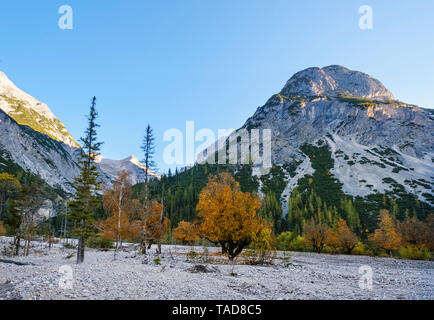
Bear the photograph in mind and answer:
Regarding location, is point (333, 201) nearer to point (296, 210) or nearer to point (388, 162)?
point (296, 210)

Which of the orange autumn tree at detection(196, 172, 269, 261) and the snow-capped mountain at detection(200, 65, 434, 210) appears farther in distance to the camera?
the snow-capped mountain at detection(200, 65, 434, 210)

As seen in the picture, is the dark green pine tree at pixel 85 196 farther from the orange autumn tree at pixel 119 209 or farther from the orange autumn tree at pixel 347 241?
the orange autumn tree at pixel 347 241

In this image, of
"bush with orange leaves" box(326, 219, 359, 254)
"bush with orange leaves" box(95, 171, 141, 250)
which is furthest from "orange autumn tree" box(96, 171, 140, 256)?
"bush with orange leaves" box(326, 219, 359, 254)

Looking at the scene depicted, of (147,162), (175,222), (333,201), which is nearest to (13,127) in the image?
(175,222)

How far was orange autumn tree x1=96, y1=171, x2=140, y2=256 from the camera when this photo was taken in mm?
24873

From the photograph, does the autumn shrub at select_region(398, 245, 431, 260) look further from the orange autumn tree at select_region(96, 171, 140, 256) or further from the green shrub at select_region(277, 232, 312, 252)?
the orange autumn tree at select_region(96, 171, 140, 256)

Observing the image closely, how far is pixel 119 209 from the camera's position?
901 inches

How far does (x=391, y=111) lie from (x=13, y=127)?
276 m

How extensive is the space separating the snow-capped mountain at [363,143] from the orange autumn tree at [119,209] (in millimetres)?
82798

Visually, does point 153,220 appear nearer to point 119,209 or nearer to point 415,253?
point 119,209

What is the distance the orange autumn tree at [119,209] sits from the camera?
24.9m

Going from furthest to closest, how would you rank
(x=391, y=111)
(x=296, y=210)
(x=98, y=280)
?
1. (x=391, y=111)
2. (x=296, y=210)
3. (x=98, y=280)

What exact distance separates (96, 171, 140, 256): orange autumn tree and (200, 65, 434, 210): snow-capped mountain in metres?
82.8

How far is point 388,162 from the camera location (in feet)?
441
